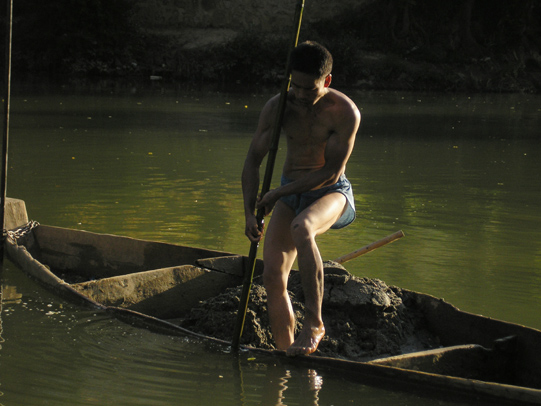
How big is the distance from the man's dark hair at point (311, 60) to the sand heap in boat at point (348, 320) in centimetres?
155

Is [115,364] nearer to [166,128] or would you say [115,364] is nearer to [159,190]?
[159,190]

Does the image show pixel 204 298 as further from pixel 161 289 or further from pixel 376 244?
pixel 376 244

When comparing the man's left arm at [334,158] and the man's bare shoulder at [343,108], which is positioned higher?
the man's bare shoulder at [343,108]

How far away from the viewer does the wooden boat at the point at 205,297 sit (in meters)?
4.11

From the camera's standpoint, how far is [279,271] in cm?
460

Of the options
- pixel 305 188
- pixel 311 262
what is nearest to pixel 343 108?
pixel 305 188

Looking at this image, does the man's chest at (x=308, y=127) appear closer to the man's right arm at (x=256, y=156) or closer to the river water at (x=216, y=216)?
the man's right arm at (x=256, y=156)

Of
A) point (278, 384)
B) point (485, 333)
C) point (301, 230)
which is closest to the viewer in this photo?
point (301, 230)

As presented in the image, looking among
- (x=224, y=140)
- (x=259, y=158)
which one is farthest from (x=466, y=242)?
(x=224, y=140)

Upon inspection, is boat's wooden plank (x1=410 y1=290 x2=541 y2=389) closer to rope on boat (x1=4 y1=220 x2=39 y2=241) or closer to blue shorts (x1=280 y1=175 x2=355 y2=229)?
blue shorts (x1=280 y1=175 x2=355 y2=229)

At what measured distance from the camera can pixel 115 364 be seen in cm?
482

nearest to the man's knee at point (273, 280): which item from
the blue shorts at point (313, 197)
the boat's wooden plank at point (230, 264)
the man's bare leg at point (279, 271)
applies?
the man's bare leg at point (279, 271)

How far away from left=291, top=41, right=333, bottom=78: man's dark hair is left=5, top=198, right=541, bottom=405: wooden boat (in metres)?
1.49

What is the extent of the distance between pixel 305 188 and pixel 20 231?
10.4 feet
